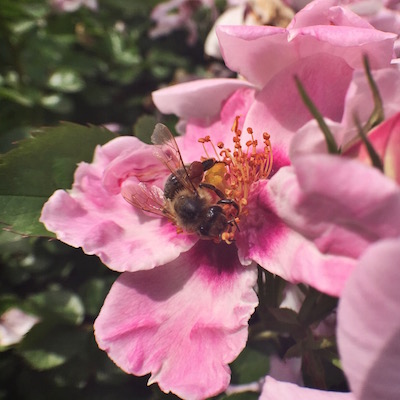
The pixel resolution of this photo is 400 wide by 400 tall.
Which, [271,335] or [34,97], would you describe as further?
[34,97]

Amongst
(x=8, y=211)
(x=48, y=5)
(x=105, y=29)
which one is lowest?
(x=105, y=29)

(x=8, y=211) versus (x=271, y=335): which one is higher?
(x=8, y=211)

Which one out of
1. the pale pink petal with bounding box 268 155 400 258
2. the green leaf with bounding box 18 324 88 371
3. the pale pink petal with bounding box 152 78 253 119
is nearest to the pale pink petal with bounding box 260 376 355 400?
the pale pink petal with bounding box 268 155 400 258

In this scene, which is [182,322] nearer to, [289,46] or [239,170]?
[239,170]

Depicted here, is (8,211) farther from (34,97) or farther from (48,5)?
(48,5)

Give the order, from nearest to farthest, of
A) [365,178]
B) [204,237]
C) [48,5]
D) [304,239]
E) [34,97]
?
[365,178] → [304,239] → [204,237] → [34,97] → [48,5]

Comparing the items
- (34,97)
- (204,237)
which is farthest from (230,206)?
(34,97)

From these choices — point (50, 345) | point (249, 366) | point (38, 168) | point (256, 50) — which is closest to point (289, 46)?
point (256, 50)

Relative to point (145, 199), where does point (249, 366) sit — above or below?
below
